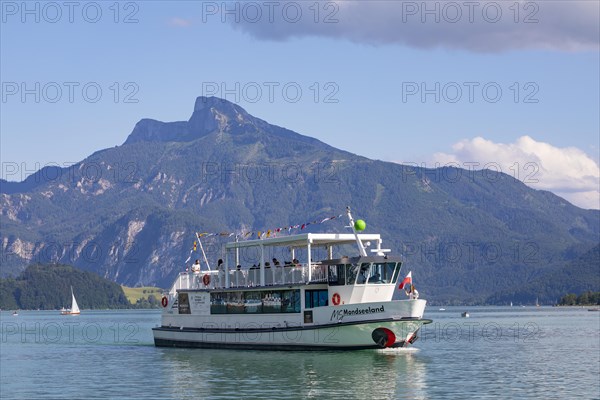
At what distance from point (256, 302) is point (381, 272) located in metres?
9.09

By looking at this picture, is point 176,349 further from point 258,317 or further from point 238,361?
point 238,361

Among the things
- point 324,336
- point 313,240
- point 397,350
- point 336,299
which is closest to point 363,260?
point 336,299

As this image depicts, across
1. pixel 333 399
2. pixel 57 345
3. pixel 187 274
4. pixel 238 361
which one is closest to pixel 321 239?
pixel 238 361

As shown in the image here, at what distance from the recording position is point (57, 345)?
289 ft

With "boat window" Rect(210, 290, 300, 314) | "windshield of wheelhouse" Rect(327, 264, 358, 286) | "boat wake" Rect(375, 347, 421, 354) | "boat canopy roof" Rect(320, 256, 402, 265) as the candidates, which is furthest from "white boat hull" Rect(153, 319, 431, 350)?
"boat canopy roof" Rect(320, 256, 402, 265)

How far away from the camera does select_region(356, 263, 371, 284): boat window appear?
6328cm

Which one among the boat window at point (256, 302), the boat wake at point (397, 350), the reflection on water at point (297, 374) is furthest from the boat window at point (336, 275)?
the boat wake at point (397, 350)

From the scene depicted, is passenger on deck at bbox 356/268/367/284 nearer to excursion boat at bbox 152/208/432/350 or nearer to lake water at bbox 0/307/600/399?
excursion boat at bbox 152/208/432/350

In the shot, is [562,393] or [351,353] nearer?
[562,393]

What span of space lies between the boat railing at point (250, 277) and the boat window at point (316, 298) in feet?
2.26

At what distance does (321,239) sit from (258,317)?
7316 millimetres

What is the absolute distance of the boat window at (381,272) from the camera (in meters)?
63.7

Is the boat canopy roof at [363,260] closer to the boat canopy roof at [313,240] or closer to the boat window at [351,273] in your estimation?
the boat window at [351,273]

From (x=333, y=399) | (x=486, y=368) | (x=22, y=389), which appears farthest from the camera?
(x=486, y=368)
